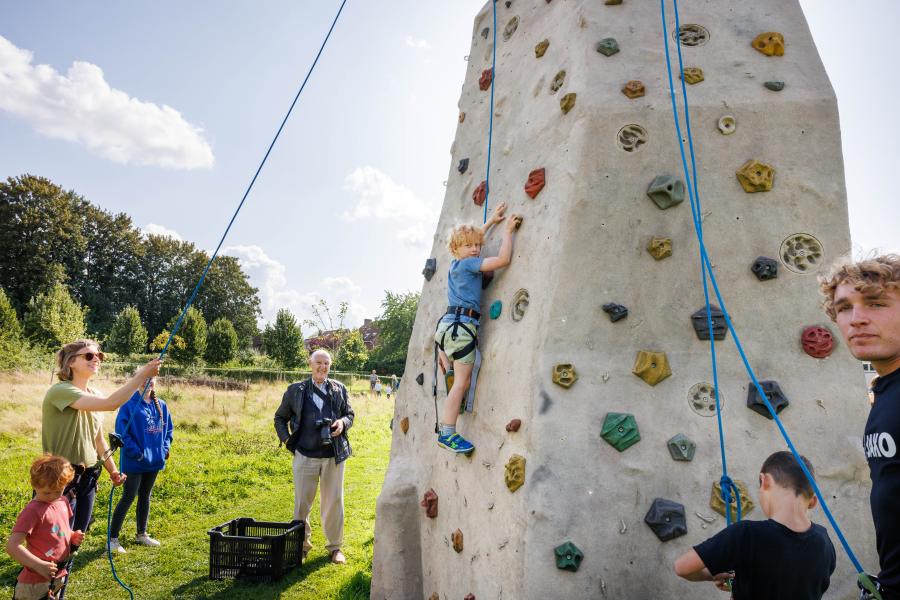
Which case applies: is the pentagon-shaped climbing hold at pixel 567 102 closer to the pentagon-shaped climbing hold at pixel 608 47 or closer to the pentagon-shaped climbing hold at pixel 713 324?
the pentagon-shaped climbing hold at pixel 608 47

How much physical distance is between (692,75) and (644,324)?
1.86 m

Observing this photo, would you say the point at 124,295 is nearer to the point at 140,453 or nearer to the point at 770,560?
the point at 140,453

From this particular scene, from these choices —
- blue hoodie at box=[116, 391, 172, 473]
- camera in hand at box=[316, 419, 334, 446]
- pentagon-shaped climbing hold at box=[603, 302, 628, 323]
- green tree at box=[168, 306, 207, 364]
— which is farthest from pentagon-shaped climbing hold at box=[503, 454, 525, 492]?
green tree at box=[168, 306, 207, 364]

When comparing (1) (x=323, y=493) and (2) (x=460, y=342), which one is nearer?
(2) (x=460, y=342)

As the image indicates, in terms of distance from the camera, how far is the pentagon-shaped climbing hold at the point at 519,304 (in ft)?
12.1

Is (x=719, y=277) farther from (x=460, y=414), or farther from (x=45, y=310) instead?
(x=45, y=310)

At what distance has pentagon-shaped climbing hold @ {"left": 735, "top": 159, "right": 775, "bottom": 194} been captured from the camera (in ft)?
11.7

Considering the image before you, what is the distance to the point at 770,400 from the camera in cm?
324

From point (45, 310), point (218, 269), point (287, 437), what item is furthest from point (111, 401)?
point (218, 269)

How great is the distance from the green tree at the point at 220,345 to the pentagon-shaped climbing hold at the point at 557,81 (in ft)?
124

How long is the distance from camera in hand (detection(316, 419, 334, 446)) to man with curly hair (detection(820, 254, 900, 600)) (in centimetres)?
469

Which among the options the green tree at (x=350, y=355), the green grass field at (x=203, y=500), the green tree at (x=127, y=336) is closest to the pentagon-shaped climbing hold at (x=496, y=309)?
the green grass field at (x=203, y=500)

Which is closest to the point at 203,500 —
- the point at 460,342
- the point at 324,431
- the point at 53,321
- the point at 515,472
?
the point at 324,431

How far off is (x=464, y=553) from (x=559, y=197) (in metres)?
2.50
